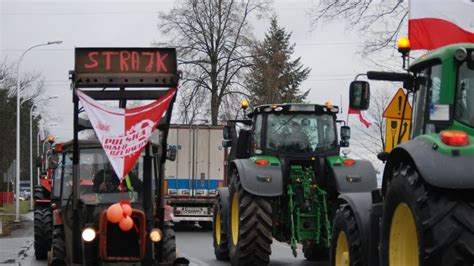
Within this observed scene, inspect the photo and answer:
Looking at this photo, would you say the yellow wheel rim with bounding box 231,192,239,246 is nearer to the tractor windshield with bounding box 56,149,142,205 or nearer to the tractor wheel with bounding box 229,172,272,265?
the tractor wheel with bounding box 229,172,272,265

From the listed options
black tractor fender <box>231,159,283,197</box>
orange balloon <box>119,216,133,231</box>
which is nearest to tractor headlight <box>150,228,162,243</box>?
orange balloon <box>119,216,133,231</box>

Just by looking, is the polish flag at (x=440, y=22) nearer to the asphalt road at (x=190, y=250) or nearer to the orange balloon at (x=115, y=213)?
the asphalt road at (x=190, y=250)

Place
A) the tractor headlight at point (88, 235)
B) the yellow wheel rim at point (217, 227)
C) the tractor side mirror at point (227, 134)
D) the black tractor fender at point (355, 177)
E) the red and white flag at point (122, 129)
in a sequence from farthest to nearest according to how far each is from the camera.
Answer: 1. the tractor side mirror at point (227, 134)
2. the yellow wheel rim at point (217, 227)
3. the black tractor fender at point (355, 177)
4. the tractor headlight at point (88, 235)
5. the red and white flag at point (122, 129)

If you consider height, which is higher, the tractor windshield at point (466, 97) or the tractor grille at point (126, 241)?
the tractor windshield at point (466, 97)

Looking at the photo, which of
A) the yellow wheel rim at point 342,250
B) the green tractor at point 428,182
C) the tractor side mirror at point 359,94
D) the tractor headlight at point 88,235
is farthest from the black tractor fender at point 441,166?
the tractor headlight at point 88,235

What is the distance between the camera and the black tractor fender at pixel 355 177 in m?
11.3

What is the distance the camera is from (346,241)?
7.67m

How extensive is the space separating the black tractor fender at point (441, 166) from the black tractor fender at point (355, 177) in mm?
5702

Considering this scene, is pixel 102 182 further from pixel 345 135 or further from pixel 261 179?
pixel 345 135

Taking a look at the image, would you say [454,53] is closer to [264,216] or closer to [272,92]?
[264,216]

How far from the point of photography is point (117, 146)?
788 centimetres

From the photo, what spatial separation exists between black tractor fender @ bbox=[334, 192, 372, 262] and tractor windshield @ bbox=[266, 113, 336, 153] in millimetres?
4214

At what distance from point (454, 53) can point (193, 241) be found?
13.6 meters

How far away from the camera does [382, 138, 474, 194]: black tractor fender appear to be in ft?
16.8
